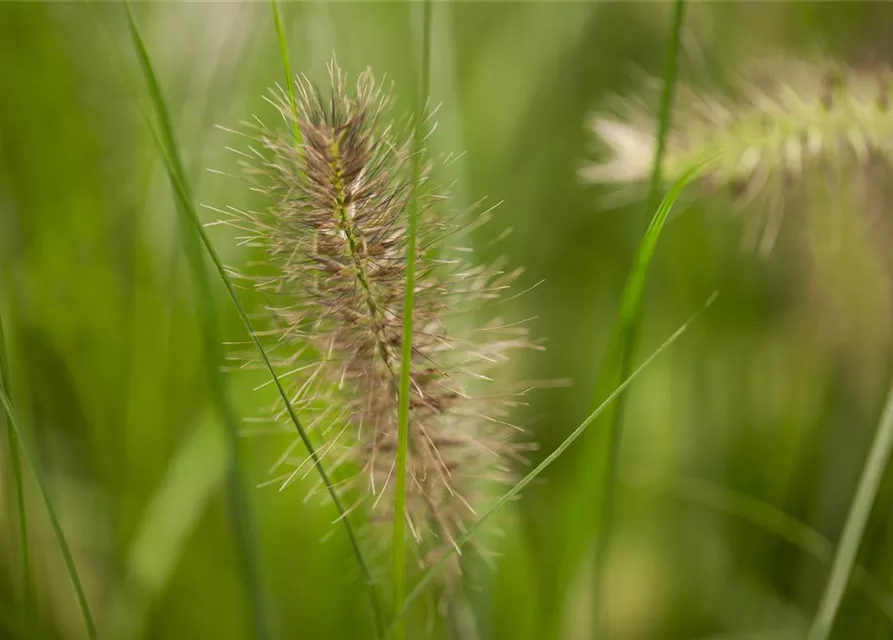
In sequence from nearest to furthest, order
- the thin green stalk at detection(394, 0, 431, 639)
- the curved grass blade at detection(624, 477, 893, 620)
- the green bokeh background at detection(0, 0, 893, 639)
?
the thin green stalk at detection(394, 0, 431, 639) → the curved grass blade at detection(624, 477, 893, 620) → the green bokeh background at detection(0, 0, 893, 639)

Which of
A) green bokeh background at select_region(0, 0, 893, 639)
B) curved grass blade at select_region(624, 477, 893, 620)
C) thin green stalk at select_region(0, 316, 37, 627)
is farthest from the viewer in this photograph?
green bokeh background at select_region(0, 0, 893, 639)

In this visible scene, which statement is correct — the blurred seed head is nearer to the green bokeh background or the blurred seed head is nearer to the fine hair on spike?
the green bokeh background

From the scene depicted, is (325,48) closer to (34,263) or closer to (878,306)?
(34,263)

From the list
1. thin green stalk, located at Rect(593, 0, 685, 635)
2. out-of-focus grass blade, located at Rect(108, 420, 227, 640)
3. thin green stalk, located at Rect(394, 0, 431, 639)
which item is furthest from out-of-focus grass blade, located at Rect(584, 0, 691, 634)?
out-of-focus grass blade, located at Rect(108, 420, 227, 640)

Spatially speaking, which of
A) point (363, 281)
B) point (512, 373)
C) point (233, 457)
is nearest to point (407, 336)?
point (363, 281)

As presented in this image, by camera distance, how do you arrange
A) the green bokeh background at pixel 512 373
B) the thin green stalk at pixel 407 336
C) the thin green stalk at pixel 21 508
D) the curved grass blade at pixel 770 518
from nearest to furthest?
the thin green stalk at pixel 407 336 → the thin green stalk at pixel 21 508 → the curved grass blade at pixel 770 518 → the green bokeh background at pixel 512 373

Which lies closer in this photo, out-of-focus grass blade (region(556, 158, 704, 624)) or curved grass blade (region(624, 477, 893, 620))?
out-of-focus grass blade (region(556, 158, 704, 624))

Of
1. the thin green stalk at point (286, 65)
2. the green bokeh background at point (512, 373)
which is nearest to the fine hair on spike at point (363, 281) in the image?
the thin green stalk at point (286, 65)

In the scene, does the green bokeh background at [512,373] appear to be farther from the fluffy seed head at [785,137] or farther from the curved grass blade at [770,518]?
the fluffy seed head at [785,137]

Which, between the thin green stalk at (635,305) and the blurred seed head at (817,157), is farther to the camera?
the blurred seed head at (817,157)
